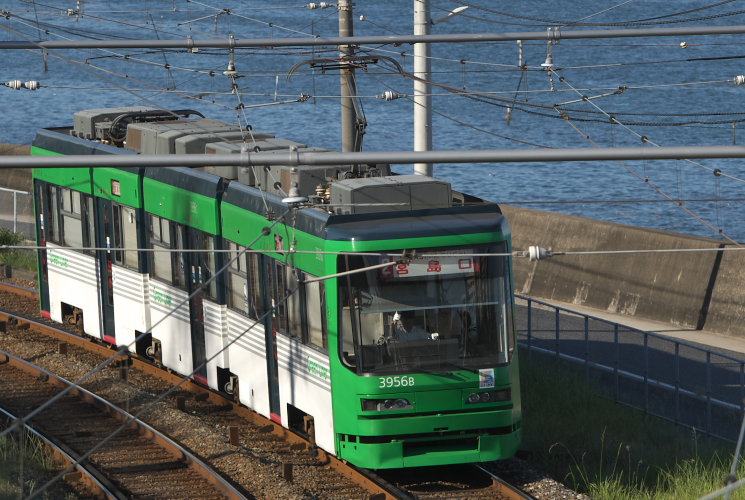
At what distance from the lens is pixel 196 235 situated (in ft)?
51.2

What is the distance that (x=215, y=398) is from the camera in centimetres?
1666

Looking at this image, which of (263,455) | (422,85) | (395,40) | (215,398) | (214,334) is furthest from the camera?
(422,85)

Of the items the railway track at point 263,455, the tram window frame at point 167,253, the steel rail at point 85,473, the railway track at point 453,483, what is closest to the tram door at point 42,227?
the railway track at point 263,455

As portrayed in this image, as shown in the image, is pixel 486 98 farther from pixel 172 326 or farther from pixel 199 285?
pixel 199 285

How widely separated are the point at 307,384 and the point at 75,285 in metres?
7.30

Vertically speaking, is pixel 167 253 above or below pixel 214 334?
above

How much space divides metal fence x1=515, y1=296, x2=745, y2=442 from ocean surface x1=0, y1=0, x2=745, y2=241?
2053cm

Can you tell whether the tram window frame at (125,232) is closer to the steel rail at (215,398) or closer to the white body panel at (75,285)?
the white body panel at (75,285)

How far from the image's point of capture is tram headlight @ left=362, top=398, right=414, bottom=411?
12164 mm

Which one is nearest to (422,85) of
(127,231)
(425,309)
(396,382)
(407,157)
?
(127,231)

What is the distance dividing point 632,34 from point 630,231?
967 centimetres

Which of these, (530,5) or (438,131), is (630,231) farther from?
(530,5)

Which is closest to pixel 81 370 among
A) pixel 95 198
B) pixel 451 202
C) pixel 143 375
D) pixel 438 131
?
pixel 143 375

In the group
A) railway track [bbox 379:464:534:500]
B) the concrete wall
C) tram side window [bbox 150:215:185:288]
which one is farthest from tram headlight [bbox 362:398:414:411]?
the concrete wall
